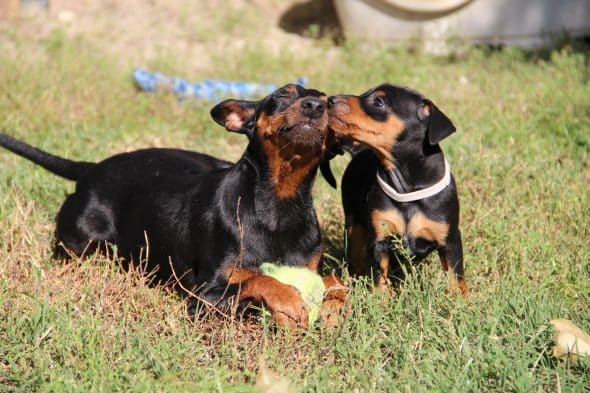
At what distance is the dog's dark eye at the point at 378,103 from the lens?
4922 millimetres

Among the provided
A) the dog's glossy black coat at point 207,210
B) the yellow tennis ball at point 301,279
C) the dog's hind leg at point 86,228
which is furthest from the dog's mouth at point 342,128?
the dog's hind leg at point 86,228

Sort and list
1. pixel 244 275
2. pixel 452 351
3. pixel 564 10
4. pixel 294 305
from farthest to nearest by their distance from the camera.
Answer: pixel 564 10 < pixel 244 275 < pixel 294 305 < pixel 452 351

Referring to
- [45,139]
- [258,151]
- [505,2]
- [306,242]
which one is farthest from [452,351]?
[505,2]

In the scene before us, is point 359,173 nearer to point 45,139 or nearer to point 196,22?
point 45,139

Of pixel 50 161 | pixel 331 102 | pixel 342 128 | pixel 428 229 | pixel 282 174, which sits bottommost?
pixel 428 229

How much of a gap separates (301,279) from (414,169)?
978 mm

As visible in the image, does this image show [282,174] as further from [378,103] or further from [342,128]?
[378,103]

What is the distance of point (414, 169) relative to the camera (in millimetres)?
4949

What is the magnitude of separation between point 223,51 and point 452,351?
6925 millimetres

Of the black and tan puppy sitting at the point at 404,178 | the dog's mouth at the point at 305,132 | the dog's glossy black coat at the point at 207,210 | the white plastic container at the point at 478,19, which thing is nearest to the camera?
the dog's mouth at the point at 305,132

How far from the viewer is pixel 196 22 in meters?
11.5

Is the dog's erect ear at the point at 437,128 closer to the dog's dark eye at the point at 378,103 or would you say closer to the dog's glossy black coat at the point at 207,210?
the dog's dark eye at the point at 378,103

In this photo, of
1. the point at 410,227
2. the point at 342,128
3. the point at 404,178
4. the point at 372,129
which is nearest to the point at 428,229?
the point at 410,227

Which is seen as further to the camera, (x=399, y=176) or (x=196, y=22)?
(x=196, y=22)
